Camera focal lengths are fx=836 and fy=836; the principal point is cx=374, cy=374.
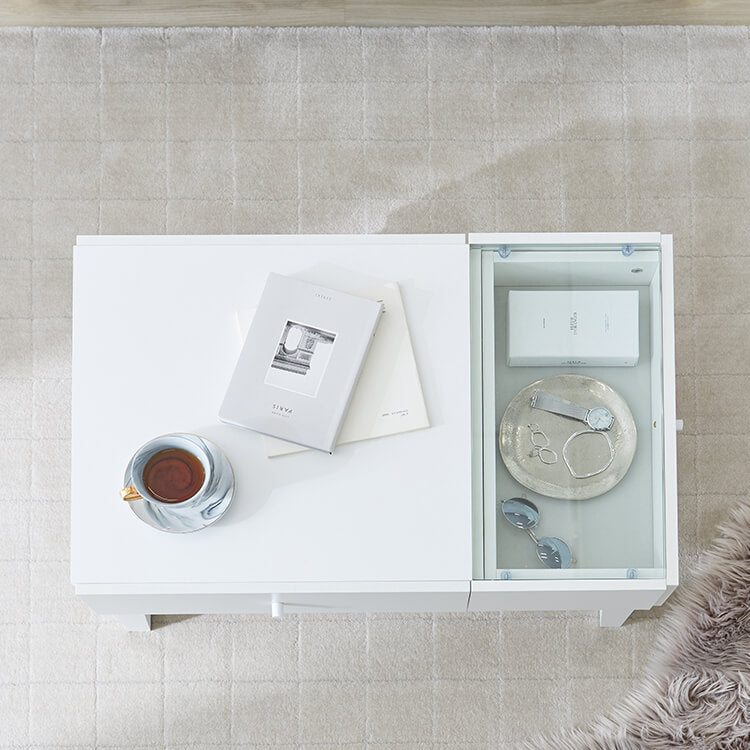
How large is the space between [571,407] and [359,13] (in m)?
0.92

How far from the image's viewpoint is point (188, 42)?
159cm

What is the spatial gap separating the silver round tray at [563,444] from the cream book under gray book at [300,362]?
22cm

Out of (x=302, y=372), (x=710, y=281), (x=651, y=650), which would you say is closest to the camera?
(x=302, y=372)

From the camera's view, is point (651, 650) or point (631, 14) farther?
point (631, 14)

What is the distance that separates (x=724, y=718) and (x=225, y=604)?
2.32ft

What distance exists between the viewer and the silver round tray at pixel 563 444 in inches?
43.3

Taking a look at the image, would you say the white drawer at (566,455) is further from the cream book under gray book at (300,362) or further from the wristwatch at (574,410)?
the cream book under gray book at (300,362)

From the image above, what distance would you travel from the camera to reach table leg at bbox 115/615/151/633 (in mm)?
1334

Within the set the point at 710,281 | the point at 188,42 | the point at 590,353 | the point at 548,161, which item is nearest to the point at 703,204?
the point at 710,281

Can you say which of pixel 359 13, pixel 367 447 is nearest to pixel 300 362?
pixel 367 447

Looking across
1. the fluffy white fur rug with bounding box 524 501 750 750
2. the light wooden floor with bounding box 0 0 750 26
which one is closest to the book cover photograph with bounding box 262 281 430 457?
the fluffy white fur rug with bounding box 524 501 750 750

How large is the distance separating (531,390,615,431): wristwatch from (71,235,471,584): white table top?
12cm

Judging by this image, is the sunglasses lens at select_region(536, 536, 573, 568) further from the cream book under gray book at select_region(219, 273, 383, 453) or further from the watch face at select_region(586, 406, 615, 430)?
the cream book under gray book at select_region(219, 273, 383, 453)

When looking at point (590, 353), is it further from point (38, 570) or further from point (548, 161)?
point (38, 570)
